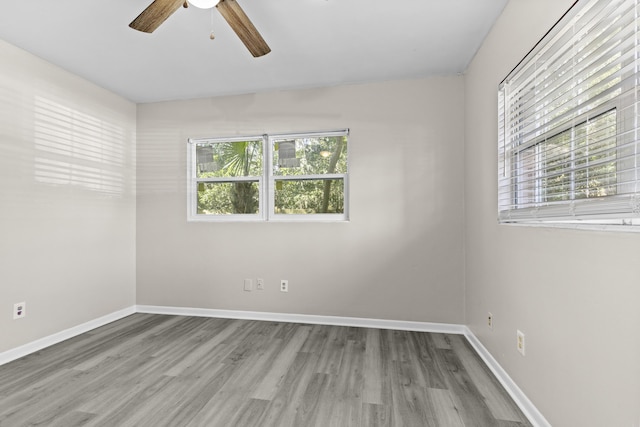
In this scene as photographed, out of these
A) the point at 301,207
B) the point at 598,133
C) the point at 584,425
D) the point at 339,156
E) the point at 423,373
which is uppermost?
the point at 339,156

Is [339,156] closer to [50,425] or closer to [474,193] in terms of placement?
[474,193]

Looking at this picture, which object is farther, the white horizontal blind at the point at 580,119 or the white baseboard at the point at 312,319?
the white baseboard at the point at 312,319

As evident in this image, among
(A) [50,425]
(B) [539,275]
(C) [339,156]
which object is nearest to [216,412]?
(A) [50,425]

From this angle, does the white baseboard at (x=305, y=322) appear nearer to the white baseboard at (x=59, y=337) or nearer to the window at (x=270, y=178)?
the white baseboard at (x=59, y=337)

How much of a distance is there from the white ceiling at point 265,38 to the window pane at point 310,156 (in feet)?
1.85

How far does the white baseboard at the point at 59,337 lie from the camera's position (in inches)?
96.2

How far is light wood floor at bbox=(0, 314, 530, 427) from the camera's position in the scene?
1737 millimetres

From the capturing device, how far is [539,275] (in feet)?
5.38

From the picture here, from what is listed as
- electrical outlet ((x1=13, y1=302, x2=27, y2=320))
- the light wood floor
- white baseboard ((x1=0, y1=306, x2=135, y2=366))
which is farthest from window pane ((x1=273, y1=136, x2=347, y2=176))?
electrical outlet ((x1=13, y1=302, x2=27, y2=320))

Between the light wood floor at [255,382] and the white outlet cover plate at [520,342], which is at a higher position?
the white outlet cover plate at [520,342]

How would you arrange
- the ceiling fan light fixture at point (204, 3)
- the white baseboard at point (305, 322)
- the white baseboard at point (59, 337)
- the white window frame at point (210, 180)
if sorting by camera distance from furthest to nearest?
1. the white window frame at point (210, 180)
2. the white baseboard at point (59, 337)
3. the white baseboard at point (305, 322)
4. the ceiling fan light fixture at point (204, 3)

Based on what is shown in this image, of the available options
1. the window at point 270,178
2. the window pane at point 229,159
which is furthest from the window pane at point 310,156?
the window pane at point 229,159

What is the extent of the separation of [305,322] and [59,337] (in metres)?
2.18

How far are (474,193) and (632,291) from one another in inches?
67.6
